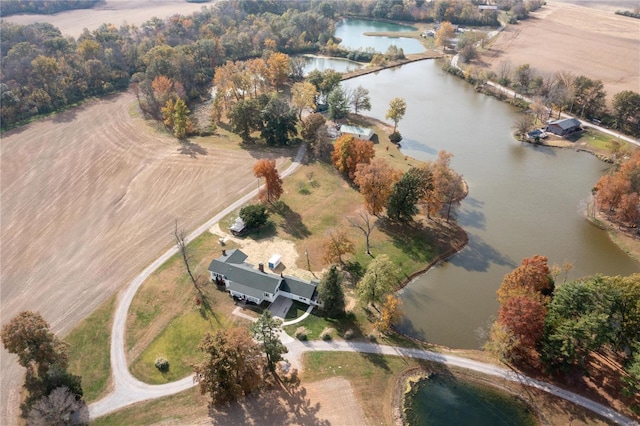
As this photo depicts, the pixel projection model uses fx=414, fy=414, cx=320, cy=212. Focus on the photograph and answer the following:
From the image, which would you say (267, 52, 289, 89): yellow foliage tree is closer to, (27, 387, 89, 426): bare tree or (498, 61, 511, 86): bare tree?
(498, 61, 511, 86): bare tree

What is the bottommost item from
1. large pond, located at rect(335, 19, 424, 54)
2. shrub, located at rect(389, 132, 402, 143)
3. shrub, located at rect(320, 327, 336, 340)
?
shrub, located at rect(320, 327, 336, 340)

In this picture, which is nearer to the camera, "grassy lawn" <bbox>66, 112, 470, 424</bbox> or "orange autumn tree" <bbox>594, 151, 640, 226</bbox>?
"grassy lawn" <bbox>66, 112, 470, 424</bbox>

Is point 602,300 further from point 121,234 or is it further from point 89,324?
point 121,234

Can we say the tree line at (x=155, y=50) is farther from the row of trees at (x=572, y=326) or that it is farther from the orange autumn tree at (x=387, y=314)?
the row of trees at (x=572, y=326)

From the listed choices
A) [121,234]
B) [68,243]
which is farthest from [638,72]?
[68,243]

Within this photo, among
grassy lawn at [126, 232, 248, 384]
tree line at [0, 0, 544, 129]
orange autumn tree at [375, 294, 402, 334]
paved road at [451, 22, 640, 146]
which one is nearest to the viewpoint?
grassy lawn at [126, 232, 248, 384]

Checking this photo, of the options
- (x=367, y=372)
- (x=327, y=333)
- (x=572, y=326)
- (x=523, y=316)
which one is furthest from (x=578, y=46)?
(x=367, y=372)

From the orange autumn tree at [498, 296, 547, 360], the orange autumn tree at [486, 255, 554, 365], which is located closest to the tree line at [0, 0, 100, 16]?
the orange autumn tree at [486, 255, 554, 365]
